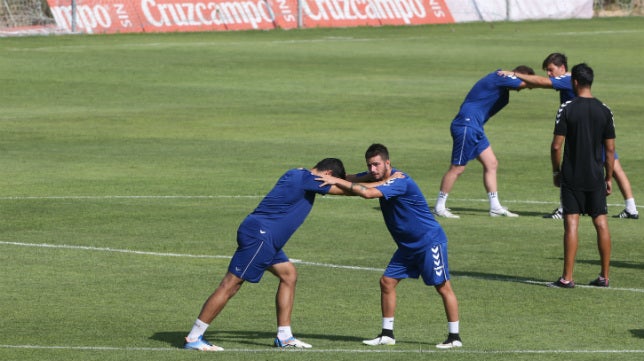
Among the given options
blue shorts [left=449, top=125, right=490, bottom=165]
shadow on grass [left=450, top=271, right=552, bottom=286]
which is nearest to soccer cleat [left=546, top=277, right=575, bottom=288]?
shadow on grass [left=450, top=271, right=552, bottom=286]

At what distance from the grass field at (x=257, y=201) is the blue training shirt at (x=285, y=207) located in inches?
40.2

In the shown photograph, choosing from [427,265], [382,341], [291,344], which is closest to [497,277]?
[427,265]

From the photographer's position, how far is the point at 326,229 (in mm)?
18922

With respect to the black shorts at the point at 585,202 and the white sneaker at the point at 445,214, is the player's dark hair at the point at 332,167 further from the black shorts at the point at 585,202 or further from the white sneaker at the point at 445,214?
the white sneaker at the point at 445,214

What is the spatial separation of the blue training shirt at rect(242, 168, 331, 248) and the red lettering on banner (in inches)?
1505

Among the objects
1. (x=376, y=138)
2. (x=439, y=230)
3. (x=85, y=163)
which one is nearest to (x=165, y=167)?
(x=85, y=163)

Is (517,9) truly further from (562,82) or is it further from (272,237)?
(272,237)

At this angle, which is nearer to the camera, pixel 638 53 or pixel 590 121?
pixel 590 121

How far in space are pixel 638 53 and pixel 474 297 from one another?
36.5 m

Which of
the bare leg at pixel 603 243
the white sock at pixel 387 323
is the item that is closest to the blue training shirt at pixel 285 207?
the white sock at pixel 387 323

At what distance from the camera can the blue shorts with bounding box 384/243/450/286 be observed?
491 inches

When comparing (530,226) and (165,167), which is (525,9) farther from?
(530,226)

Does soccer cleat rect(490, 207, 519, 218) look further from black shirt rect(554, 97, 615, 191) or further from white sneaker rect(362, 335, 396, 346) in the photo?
white sneaker rect(362, 335, 396, 346)

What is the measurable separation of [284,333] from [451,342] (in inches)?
56.7
